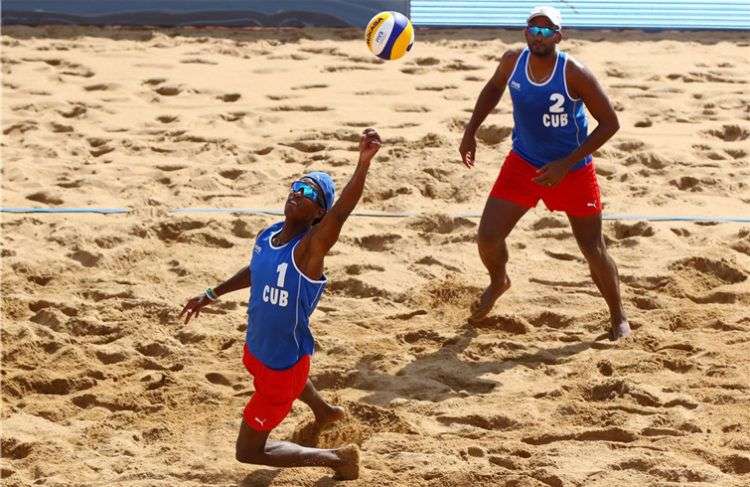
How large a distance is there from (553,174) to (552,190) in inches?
12.7

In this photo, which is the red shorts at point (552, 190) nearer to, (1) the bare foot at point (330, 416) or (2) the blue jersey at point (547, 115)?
(2) the blue jersey at point (547, 115)

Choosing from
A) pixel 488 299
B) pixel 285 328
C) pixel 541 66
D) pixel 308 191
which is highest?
pixel 541 66

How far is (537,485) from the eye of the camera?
583 cm

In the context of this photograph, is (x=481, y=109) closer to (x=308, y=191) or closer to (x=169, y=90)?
(x=308, y=191)

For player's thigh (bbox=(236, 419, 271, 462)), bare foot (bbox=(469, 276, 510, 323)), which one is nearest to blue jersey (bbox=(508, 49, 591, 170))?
bare foot (bbox=(469, 276, 510, 323))

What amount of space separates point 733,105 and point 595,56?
1682mm

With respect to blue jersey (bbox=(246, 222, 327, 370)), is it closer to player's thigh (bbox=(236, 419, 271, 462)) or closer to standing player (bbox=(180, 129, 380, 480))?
standing player (bbox=(180, 129, 380, 480))

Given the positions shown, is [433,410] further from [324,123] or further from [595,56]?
[595,56]

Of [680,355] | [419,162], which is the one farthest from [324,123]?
[680,355]

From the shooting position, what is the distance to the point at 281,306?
5797 mm

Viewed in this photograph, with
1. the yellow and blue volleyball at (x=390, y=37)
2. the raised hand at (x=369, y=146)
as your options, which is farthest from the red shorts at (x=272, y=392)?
the yellow and blue volleyball at (x=390, y=37)

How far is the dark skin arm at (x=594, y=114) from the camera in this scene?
715cm

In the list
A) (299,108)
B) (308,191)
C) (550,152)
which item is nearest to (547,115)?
(550,152)

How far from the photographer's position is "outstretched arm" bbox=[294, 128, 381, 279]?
5.58 meters
